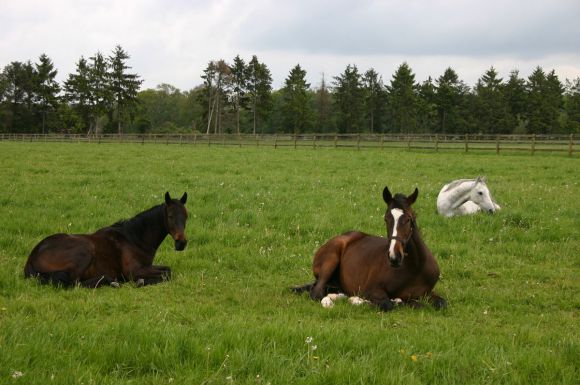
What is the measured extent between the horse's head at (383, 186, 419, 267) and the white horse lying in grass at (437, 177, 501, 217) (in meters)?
6.36

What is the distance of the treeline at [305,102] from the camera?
7981 cm

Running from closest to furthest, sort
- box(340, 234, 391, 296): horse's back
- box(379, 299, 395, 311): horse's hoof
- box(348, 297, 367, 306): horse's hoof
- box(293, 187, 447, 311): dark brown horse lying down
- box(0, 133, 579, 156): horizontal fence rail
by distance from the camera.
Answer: box(293, 187, 447, 311): dark brown horse lying down
box(379, 299, 395, 311): horse's hoof
box(348, 297, 367, 306): horse's hoof
box(340, 234, 391, 296): horse's back
box(0, 133, 579, 156): horizontal fence rail

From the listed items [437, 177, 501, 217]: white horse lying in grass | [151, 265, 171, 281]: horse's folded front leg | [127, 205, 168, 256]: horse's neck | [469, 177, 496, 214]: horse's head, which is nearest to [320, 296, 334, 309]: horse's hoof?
[151, 265, 171, 281]: horse's folded front leg

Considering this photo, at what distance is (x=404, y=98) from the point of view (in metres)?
81.1

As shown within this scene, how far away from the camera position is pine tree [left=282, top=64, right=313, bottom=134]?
274 ft

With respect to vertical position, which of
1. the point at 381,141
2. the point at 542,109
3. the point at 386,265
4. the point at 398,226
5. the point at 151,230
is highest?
the point at 542,109

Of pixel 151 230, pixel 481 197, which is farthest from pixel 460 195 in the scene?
pixel 151 230

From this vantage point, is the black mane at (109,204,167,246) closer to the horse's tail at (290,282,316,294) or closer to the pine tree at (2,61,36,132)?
the horse's tail at (290,282,316,294)

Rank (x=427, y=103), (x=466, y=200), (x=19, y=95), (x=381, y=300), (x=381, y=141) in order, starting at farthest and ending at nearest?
(x=19, y=95)
(x=427, y=103)
(x=381, y=141)
(x=466, y=200)
(x=381, y=300)

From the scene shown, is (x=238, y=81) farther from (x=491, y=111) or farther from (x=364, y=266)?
(x=364, y=266)

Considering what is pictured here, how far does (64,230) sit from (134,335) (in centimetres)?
627

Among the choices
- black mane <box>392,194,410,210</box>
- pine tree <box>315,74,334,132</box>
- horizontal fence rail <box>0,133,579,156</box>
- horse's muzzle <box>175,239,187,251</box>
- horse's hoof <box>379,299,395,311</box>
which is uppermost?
pine tree <box>315,74,334,132</box>

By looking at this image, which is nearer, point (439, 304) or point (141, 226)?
point (439, 304)

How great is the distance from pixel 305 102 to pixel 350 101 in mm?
7037
